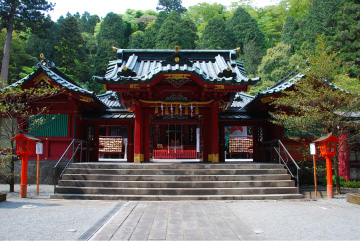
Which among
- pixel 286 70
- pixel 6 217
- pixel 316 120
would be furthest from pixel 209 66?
pixel 286 70

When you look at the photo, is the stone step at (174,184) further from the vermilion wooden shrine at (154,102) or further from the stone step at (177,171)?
the vermilion wooden shrine at (154,102)

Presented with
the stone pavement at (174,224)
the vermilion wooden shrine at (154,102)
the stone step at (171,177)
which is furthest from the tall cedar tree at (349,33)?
the stone pavement at (174,224)

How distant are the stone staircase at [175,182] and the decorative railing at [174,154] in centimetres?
964

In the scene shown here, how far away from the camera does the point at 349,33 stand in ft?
95.3

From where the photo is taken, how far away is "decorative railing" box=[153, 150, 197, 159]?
20453 millimetres

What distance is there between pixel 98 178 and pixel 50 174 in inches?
139

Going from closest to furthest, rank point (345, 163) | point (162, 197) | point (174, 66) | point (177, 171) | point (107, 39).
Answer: point (162, 197)
point (177, 171)
point (174, 66)
point (345, 163)
point (107, 39)

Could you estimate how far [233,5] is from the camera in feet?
231

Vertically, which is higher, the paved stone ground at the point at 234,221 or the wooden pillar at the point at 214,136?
the wooden pillar at the point at 214,136

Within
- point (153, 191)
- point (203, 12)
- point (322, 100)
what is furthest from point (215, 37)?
point (153, 191)

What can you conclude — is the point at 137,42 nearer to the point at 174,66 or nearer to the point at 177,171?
the point at 174,66

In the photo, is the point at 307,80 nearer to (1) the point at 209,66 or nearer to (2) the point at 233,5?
(1) the point at 209,66

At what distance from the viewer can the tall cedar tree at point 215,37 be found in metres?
46.4

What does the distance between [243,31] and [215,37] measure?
6.63 m
